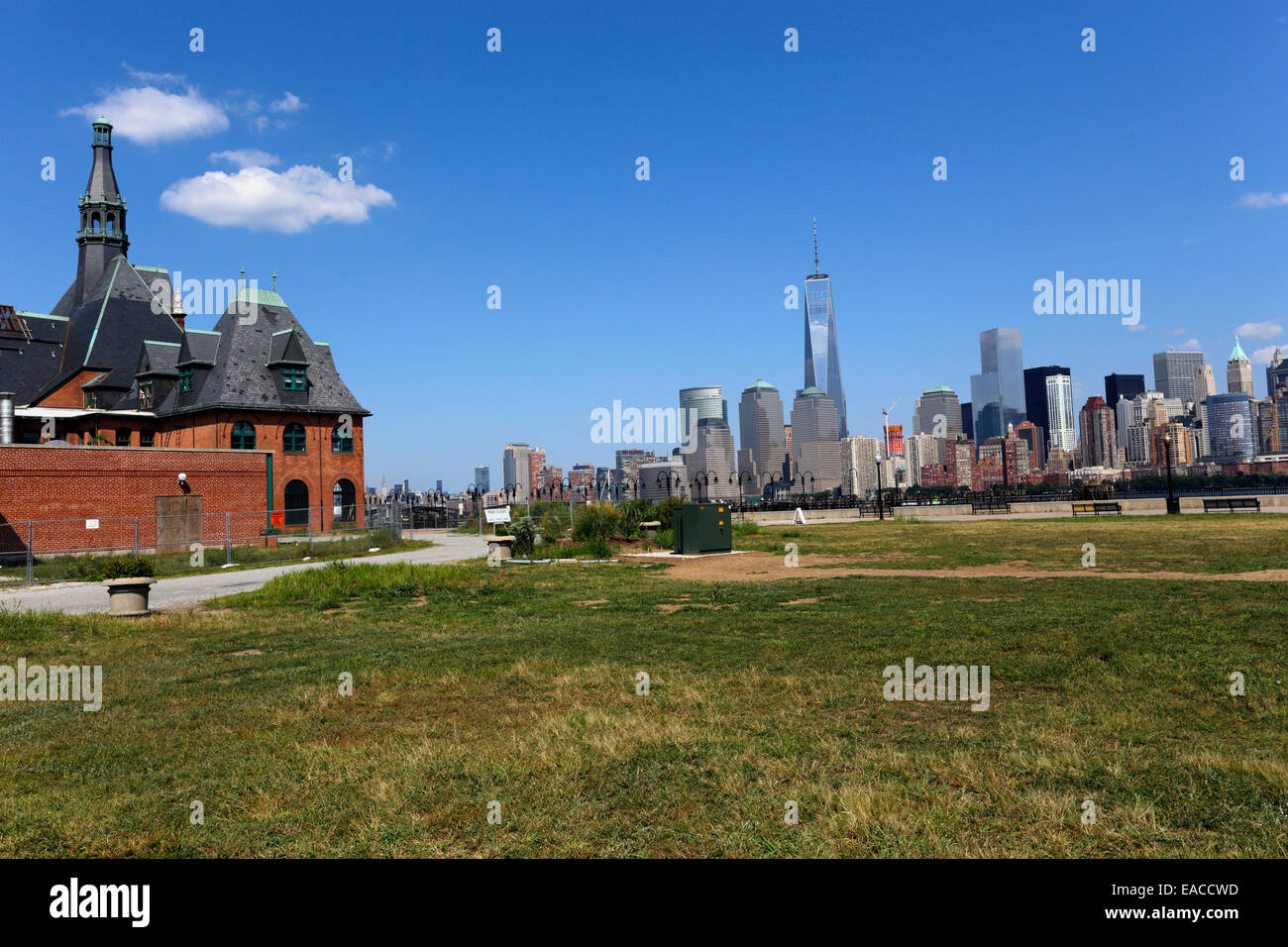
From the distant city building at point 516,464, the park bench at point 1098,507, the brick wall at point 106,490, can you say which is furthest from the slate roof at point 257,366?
the distant city building at point 516,464

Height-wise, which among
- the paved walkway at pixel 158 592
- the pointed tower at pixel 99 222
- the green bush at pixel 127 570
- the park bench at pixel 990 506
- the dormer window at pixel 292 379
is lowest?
the paved walkway at pixel 158 592

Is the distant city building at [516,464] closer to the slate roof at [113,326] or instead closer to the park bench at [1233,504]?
the slate roof at [113,326]

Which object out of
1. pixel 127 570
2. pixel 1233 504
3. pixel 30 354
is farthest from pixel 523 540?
pixel 30 354

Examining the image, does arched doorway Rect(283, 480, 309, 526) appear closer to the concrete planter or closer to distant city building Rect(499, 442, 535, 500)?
the concrete planter

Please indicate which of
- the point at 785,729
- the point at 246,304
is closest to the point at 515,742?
the point at 785,729

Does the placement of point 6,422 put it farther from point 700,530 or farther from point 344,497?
point 700,530

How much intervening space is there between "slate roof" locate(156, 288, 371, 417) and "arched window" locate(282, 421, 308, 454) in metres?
1.20

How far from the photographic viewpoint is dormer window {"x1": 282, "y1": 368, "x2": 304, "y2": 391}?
50.9 meters

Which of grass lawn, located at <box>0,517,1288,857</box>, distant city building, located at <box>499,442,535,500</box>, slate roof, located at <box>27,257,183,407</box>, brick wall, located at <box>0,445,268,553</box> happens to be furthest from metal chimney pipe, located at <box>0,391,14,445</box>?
distant city building, located at <box>499,442,535,500</box>

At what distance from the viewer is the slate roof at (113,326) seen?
5134 cm

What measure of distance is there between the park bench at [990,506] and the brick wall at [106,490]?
154 feet
